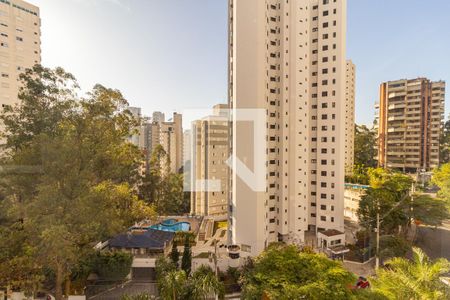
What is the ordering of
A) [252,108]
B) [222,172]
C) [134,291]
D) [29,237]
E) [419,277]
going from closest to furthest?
[419,277]
[29,237]
[134,291]
[252,108]
[222,172]

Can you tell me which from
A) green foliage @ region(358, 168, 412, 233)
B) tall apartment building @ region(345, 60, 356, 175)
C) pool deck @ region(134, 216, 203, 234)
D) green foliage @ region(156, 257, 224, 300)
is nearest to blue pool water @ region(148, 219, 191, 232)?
pool deck @ region(134, 216, 203, 234)

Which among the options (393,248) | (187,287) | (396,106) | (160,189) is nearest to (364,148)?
(396,106)

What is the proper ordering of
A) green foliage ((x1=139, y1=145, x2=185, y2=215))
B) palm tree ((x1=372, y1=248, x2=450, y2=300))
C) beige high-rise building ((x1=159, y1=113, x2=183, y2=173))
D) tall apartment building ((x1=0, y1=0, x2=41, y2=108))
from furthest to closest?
beige high-rise building ((x1=159, y1=113, x2=183, y2=173))
tall apartment building ((x1=0, y1=0, x2=41, y2=108))
green foliage ((x1=139, y1=145, x2=185, y2=215))
palm tree ((x1=372, y1=248, x2=450, y2=300))

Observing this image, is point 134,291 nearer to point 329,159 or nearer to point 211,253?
point 211,253

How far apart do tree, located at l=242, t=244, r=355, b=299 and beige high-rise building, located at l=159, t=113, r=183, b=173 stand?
32.7 meters

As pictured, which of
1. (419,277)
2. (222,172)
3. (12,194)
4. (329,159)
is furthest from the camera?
(222,172)

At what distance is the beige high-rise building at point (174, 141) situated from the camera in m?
41.2

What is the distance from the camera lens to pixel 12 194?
1088 cm

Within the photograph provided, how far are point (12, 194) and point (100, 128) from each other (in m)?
4.99

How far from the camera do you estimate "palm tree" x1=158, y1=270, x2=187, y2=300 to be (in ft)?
32.6

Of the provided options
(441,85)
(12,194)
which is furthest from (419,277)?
(441,85)

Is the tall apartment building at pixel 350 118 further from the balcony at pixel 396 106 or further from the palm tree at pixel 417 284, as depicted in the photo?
the palm tree at pixel 417 284

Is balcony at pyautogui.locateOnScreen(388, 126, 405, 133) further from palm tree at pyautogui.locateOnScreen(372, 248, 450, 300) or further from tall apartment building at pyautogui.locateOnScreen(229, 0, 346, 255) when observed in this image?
palm tree at pyautogui.locateOnScreen(372, 248, 450, 300)

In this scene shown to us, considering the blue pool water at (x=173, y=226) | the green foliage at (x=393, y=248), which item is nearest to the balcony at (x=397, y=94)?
the green foliage at (x=393, y=248)
